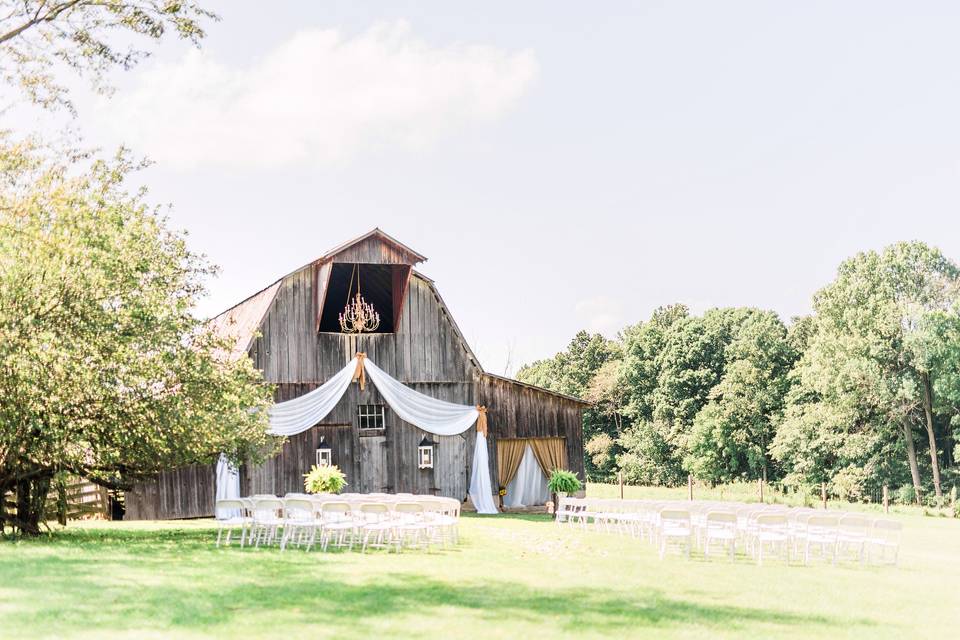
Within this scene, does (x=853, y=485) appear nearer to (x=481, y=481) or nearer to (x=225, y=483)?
(x=481, y=481)

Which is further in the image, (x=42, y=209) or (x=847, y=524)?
(x=42, y=209)

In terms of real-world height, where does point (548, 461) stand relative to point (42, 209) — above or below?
below

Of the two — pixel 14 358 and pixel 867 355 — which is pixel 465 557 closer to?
pixel 14 358

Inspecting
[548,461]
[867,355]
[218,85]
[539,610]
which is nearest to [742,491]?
[867,355]

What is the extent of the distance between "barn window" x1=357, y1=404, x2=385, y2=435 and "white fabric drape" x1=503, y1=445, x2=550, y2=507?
4.38 metres

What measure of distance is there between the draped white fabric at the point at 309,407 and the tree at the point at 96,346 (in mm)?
6753

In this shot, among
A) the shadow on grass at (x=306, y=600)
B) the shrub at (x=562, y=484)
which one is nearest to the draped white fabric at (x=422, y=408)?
the shrub at (x=562, y=484)

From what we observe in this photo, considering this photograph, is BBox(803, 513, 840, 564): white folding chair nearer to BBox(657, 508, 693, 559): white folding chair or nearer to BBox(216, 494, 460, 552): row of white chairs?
BBox(657, 508, 693, 559): white folding chair

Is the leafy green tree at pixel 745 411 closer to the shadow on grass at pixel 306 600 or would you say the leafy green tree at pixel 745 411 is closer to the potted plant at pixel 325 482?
the potted plant at pixel 325 482

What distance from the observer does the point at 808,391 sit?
4447cm

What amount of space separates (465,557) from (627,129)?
67.6 feet

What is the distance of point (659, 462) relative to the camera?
5238cm

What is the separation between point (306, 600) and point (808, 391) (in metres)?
38.9

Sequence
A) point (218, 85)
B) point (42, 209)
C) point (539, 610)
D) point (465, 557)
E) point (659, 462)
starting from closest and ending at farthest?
point (539, 610), point (465, 557), point (42, 209), point (218, 85), point (659, 462)
